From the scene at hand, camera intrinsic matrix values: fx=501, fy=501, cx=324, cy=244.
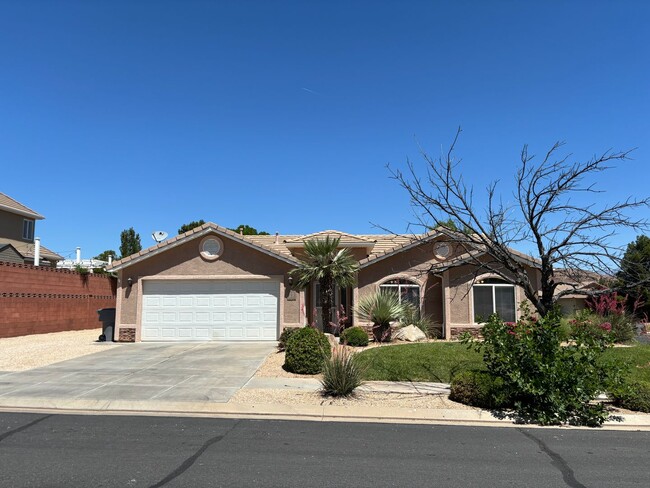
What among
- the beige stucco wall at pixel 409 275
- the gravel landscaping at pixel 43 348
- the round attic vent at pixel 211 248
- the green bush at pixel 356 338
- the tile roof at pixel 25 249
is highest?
the tile roof at pixel 25 249

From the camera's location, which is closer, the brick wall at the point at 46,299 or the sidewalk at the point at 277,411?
the sidewalk at the point at 277,411

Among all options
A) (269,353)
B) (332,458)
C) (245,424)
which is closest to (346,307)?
(269,353)

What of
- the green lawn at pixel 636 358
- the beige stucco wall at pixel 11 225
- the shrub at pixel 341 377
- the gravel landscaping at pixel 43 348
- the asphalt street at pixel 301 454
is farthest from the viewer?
the beige stucco wall at pixel 11 225

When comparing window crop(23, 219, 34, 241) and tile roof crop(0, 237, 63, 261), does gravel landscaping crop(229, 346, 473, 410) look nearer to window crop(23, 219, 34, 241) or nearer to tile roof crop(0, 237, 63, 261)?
tile roof crop(0, 237, 63, 261)

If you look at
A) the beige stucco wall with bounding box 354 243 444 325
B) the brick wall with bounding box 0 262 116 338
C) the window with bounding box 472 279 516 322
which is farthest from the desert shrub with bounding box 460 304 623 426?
the brick wall with bounding box 0 262 116 338

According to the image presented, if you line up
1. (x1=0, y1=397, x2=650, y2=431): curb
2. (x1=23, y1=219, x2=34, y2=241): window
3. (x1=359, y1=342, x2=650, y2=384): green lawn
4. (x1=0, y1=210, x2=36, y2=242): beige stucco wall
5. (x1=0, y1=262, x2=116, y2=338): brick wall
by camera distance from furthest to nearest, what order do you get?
1. (x1=23, y1=219, x2=34, y2=241): window
2. (x1=0, y1=210, x2=36, y2=242): beige stucco wall
3. (x1=0, y1=262, x2=116, y2=338): brick wall
4. (x1=359, y1=342, x2=650, y2=384): green lawn
5. (x1=0, y1=397, x2=650, y2=431): curb

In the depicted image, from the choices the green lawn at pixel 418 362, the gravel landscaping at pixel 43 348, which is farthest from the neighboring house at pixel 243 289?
the green lawn at pixel 418 362

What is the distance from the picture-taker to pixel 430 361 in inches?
497

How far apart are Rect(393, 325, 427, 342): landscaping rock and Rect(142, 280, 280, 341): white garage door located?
446 cm

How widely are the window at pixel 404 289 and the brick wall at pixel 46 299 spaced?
47.5 feet

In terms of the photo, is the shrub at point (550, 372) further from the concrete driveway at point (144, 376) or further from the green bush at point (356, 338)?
the green bush at point (356, 338)

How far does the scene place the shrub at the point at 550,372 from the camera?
8.23 metres

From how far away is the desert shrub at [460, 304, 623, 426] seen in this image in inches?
324

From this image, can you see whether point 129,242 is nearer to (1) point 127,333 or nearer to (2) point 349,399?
(1) point 127,333
